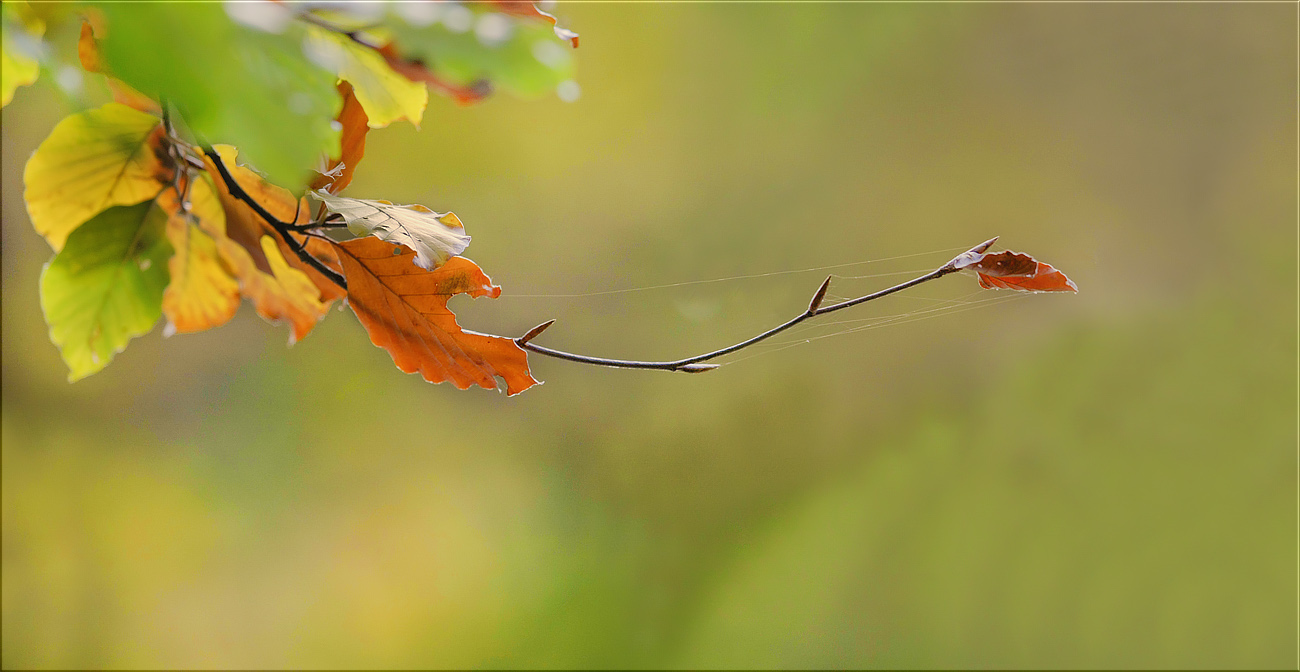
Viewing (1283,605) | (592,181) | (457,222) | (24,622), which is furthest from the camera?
(1283,605)

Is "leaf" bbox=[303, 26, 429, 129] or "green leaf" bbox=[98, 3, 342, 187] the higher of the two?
"green leaf" bbox=[98, 3, 342, 187]

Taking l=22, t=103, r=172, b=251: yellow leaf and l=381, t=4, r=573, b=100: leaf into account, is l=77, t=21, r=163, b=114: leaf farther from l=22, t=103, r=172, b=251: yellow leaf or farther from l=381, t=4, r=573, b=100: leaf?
l=381, t=4, r=573, b=100: leaf

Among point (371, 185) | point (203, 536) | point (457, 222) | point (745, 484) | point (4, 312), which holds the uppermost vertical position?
point (457, 222)

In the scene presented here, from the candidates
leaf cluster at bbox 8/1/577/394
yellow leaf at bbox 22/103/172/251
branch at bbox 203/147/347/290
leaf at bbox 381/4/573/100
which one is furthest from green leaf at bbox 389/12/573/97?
yellow leaf at bbox 22/103/172/251

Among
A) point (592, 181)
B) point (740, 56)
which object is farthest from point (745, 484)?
point (740, 56)

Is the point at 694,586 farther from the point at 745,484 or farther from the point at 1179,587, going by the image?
the point at 1179,587

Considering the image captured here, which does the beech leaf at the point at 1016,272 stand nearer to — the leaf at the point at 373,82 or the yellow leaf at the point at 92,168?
the leaf at the point at 373,82

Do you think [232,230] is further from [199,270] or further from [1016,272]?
[1016,272]

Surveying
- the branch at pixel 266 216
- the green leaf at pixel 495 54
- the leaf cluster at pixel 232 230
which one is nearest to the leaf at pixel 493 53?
the green leaf at pixel 495 54
